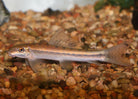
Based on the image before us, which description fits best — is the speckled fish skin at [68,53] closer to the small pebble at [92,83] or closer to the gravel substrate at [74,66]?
the gravel substrate at [74,66]

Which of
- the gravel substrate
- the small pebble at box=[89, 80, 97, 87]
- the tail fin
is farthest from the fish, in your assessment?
the small pebble at box=[89, 80, 97, 87]

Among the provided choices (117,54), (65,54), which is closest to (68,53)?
(65,54)

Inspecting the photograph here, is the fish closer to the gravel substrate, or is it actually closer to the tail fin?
the tail fin

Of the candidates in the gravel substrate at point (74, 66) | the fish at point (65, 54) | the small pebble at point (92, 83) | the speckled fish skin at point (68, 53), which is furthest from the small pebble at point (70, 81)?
the speckled fish skin at point (68, 53)

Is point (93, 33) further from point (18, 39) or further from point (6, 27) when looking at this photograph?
point (6, 27)

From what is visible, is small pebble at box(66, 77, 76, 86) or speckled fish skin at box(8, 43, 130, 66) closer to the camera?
small pebble at box(66, 77, 76, 86)

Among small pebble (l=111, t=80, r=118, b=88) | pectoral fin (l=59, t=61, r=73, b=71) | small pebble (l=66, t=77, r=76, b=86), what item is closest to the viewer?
small pebble (l=111, t=80, r=118, b=88)

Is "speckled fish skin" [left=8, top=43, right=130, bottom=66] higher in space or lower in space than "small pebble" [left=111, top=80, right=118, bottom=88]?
higher
